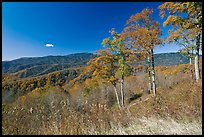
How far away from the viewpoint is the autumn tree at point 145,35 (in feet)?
38.5

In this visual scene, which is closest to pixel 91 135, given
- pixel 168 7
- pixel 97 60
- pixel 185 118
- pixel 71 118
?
pixel 71 118

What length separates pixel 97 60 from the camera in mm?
16688

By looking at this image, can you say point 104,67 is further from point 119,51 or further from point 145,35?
point 145,35

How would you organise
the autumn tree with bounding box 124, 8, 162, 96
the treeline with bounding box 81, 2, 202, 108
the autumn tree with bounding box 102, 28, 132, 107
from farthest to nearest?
the autumn tree with bounding box 102, 28, 132, 107 < the autumn tree with bounding box 124, 8, 162, 96 < the treeline with bounding box 81, 2, 202, 108

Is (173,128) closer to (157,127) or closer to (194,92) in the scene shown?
(157,127)

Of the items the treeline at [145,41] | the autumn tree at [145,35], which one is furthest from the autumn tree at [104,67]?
the autumn tree at [145,35]

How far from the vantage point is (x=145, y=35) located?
11.8 meters

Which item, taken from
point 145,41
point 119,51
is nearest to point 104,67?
point 119,51

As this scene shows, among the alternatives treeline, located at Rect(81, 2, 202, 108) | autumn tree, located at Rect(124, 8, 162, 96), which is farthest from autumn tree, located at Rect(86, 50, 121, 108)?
autumn tree, located at Rect(124, 8, 162, 96)

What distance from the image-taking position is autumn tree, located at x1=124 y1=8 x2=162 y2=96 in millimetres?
11727

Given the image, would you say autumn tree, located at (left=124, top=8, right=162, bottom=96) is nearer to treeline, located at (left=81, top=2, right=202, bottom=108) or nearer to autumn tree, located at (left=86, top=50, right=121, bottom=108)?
treeline, located at (left=81, top=2, right=202, bottom=108)

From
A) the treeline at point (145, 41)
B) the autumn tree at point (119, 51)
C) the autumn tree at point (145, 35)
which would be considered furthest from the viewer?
the autumn tree at point (119, 51)

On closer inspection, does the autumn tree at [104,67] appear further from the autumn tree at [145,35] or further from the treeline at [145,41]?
the autumn tree at [145,35]

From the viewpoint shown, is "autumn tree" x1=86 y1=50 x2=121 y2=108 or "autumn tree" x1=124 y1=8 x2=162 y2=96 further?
"autumn tree" x1=86 y1=50 x2=121 y2=108
